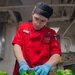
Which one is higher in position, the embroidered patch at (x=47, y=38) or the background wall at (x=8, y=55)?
the background wall at (x=8, y=55)

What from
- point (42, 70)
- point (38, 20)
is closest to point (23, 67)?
point (42, 70)

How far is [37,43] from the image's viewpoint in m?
1.40

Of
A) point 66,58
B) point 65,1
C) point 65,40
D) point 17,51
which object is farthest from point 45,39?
point 65,40

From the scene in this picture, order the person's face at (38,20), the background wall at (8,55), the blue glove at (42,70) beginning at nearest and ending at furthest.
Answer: the blue glove at (42,70), the person's face at (38,20), the background wall at (8,55)

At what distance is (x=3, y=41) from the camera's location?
3.74m

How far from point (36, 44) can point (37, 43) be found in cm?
1

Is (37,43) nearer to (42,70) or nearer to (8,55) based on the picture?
(42,70)

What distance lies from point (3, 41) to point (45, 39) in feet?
8.07

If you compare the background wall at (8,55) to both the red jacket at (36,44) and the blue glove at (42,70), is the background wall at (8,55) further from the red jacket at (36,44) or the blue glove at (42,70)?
the blue glove at (42,70)

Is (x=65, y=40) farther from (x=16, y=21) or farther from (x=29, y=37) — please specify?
(x=29, y=37)

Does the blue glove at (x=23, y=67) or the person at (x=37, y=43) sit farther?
the person at (x=37, y=43)

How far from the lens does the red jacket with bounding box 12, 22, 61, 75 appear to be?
1.37 m

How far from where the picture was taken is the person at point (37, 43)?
4.42ft

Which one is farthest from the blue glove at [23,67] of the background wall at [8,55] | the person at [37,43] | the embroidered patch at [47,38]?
the background wall at [8,55]
